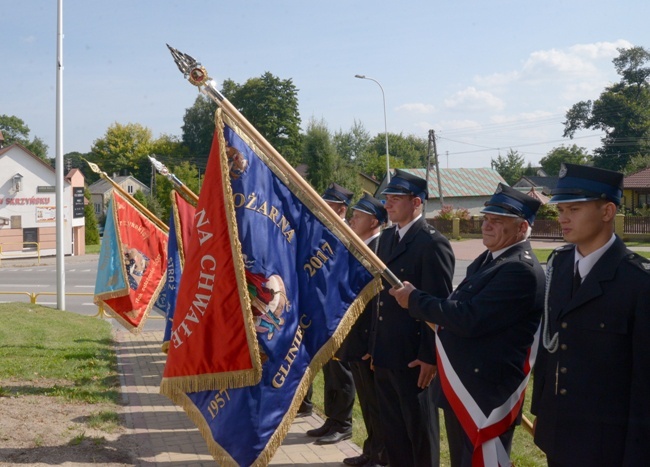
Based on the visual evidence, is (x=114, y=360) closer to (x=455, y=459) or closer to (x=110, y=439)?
(x=110, y=439)

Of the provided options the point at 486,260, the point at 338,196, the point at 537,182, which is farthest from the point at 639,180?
the point at 486,260

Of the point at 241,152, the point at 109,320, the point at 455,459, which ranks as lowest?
the point at 109,320

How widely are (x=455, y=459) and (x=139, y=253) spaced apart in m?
6.78

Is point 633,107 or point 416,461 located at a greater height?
point 633,107

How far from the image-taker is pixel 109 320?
48.2ft

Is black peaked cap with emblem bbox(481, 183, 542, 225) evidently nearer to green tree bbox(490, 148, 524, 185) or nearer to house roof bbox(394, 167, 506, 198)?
house roof bbox(394, 167, 506, 198)

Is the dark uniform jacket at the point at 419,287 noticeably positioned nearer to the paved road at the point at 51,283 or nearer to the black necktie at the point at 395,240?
the black necktie at the point at 395,240

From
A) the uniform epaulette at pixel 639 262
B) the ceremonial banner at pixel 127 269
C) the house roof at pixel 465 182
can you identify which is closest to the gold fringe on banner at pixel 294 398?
the uniform epaulette at pixel 639 262

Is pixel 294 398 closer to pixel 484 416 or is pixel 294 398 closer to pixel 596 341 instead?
pixel 484 416

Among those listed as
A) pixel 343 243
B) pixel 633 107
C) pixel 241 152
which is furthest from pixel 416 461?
pixel 633 107

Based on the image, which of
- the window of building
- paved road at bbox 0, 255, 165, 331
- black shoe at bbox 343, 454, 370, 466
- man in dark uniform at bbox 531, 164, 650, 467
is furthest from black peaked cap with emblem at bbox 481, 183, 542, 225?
the window of building

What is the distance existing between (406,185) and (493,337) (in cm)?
145

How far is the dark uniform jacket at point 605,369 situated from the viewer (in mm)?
2867

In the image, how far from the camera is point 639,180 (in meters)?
47.1
